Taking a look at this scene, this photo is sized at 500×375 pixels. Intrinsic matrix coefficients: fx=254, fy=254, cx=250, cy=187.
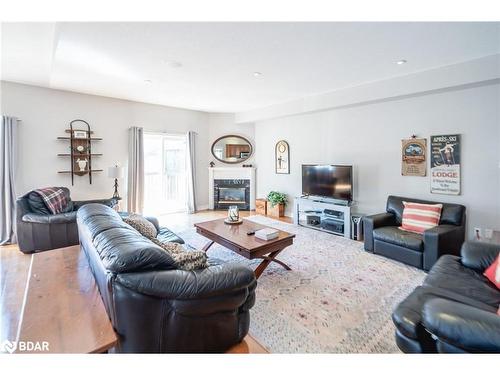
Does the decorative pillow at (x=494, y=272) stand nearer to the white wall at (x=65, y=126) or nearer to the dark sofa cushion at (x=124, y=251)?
the dark sofa cushion at (x=124, y=251)

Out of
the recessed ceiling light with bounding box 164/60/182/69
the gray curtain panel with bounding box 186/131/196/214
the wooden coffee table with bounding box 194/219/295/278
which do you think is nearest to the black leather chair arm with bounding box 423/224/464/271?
the wooden coffee table with bounding box 194/219/295/278

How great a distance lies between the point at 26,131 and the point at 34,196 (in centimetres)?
136

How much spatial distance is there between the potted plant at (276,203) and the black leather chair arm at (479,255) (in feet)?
13.0

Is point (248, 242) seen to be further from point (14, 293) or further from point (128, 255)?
point (14, 293)

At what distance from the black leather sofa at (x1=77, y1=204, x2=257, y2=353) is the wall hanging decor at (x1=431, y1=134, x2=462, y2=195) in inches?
141

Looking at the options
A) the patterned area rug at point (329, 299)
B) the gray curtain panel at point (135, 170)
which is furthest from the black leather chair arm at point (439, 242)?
the gray curtain panel at point (135, 170)

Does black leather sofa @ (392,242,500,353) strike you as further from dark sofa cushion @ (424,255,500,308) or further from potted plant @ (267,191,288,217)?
potted plant @ (267,191,288,217)

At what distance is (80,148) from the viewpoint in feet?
15.8

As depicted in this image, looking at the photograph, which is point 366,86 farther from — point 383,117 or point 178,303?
point 178,303

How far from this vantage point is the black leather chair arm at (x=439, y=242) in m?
2.87

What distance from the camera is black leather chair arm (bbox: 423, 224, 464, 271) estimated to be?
2.87 metres

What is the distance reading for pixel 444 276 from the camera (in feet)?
6.57

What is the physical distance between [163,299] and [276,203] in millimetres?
4845
